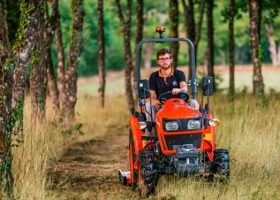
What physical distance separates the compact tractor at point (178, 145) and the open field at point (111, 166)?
211mm

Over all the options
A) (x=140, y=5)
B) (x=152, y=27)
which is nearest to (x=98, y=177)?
(x=140, y=5)

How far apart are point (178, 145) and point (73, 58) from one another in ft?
33.3

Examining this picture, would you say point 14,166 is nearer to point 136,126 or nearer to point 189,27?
point 136,126

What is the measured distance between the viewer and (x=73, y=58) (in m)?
19.1

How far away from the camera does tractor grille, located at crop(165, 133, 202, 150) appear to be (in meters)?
9.27

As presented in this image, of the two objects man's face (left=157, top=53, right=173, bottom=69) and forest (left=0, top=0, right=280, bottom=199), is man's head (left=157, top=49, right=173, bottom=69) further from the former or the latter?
forest (left=0, top=0, right=280, bottom=199)

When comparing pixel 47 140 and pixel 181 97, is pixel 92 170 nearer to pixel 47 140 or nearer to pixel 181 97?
pixel 47 140

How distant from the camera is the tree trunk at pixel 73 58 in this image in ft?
61.2

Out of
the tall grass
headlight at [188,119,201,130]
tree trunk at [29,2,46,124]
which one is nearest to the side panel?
headlight at [188,119,201,130]

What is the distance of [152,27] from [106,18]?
4405 mm

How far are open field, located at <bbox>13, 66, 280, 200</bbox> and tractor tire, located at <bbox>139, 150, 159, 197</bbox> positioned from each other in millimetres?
133

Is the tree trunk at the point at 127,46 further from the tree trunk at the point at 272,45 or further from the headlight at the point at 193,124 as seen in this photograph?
the tree trunk at the point at 272,45

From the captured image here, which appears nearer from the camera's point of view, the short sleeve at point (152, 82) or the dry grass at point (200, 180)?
the dry grass at point (200, 180)

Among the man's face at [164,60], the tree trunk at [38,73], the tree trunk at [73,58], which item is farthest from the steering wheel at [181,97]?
the tree trunk at [73,58]
